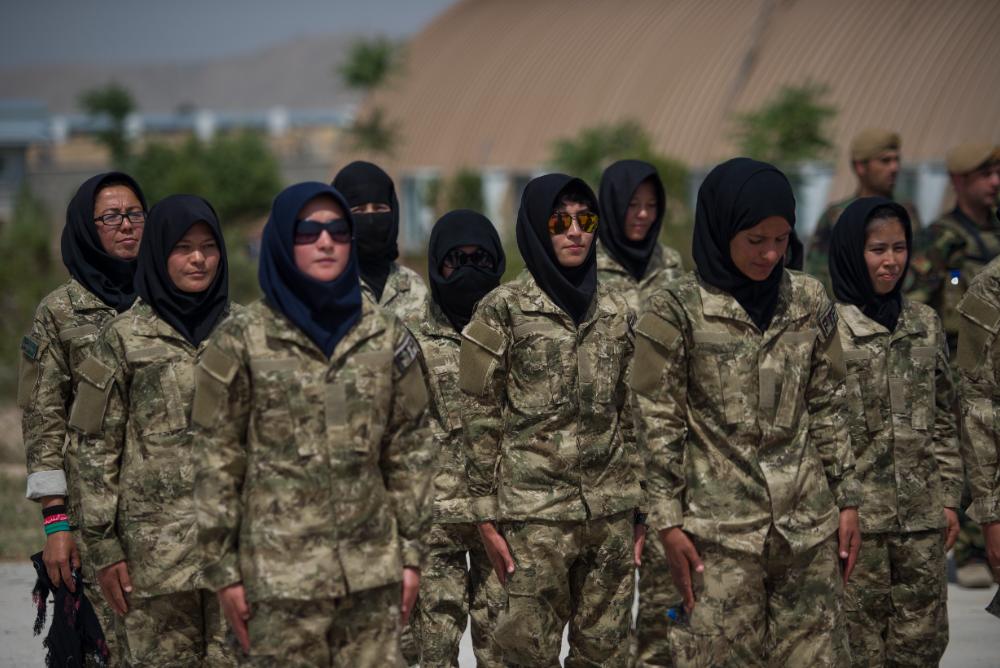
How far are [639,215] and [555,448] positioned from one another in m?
2.51

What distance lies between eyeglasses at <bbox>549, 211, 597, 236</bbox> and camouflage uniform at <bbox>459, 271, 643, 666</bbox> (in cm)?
26

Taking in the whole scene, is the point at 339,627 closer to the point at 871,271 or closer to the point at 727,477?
the point at 727,477

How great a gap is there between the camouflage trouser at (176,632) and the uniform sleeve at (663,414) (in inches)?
66.8

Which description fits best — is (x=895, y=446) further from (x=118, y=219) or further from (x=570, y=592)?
(x=118, y=219)

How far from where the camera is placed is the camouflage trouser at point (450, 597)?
6551 mm

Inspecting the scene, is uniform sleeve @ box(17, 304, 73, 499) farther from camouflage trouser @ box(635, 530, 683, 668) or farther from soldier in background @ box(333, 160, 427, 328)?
camouflage trouser @ box(635, 530, 683, 668)

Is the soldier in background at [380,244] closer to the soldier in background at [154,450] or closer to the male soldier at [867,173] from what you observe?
the soldier in background at [154,450]

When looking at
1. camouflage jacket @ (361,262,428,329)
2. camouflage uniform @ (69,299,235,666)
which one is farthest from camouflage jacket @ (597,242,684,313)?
camouflage uniform @ (69,299,235,666)

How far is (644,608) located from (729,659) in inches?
71.4

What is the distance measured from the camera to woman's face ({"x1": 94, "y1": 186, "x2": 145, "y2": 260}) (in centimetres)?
631

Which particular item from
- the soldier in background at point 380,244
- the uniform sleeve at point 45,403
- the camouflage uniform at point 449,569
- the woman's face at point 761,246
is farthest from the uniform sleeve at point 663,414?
the uniform sleeve at point 45,403

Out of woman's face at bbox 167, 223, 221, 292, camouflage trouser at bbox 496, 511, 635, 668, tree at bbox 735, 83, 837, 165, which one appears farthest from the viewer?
tree at bbox 735, 83, 837, 165

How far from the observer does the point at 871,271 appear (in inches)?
245

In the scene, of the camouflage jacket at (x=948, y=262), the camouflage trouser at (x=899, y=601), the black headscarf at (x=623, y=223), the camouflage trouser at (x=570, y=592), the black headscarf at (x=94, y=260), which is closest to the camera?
the camouflage trouser at (x=570, y=592)
